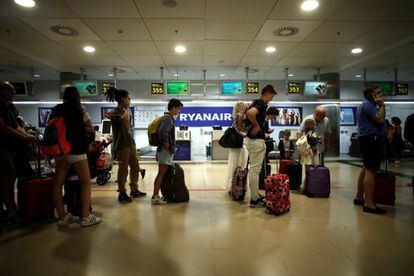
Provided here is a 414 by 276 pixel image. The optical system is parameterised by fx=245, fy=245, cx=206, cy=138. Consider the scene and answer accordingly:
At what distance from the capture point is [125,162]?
3887mm

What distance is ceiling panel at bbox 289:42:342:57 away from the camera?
5609 mm

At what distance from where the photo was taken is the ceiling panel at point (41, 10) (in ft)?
12.0

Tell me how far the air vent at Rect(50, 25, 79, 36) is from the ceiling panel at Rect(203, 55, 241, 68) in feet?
10.3

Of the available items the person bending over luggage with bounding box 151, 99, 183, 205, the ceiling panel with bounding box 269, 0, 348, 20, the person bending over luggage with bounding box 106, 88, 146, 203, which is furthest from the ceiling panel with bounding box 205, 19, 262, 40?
the person bending over luggage with bounding box 106, 88, 146, 203

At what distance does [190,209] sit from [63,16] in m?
3.77

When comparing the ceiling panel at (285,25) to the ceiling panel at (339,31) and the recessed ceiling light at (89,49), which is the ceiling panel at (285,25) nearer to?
the ceiling panel at (339,31)

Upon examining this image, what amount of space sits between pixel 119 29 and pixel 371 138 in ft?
15.0

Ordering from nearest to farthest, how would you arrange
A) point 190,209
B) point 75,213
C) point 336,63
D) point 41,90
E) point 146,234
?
point 146,234 < point 75,213 < point 190,209 < point 336,63 < point 41,90

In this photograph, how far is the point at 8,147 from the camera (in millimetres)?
2906

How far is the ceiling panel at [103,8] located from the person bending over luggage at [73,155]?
5.31ft

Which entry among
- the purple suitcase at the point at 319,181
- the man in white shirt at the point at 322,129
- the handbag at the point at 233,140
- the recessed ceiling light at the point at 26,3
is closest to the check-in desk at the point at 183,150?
the handbag at the point at 233,140

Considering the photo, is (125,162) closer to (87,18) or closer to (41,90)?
(87,18)

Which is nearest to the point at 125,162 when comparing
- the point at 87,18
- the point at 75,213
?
the point at 75,213

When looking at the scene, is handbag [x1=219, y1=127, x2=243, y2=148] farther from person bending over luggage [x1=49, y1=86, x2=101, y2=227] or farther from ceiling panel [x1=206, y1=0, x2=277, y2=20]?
person bending over luggage [x1=49, y1=86, x2=101, y2=227]
